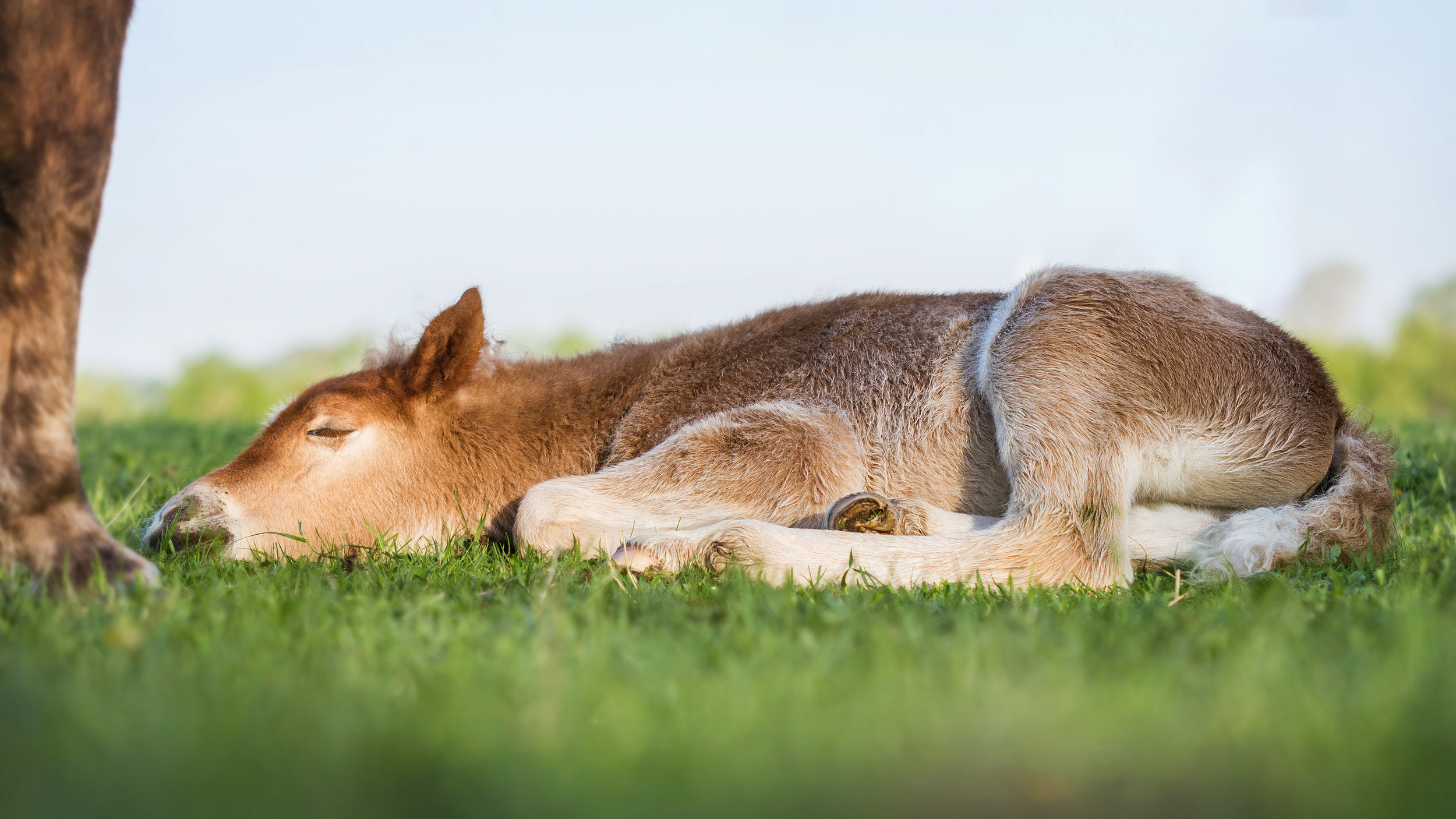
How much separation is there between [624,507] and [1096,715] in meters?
2.92

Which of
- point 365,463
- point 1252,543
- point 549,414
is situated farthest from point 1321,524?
point 365,463

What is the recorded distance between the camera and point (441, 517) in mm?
4809

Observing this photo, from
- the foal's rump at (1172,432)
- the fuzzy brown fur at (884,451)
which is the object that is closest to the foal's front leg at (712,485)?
the fuzzy brown fur at (884,451)

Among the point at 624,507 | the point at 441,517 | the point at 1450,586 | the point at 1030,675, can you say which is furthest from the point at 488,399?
the point at 1450,586

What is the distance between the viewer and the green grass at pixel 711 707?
1.41 meters

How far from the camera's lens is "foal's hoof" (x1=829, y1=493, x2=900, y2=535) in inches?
164

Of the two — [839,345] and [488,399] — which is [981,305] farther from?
[488,399]

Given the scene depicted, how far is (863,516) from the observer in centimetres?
418

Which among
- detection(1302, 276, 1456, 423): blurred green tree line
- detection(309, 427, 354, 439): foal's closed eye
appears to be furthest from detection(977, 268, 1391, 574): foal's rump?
detection(1302, 276, 1456, 423): blurred green tree line

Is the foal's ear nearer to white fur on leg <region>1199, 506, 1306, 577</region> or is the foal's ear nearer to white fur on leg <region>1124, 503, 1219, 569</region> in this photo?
white fur on leg <region>1124, 503, 1219, 569</region>

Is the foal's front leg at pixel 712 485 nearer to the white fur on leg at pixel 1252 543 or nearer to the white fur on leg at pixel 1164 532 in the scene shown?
the white fur on leg at pixel 1164 532

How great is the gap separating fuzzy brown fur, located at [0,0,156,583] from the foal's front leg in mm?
1791

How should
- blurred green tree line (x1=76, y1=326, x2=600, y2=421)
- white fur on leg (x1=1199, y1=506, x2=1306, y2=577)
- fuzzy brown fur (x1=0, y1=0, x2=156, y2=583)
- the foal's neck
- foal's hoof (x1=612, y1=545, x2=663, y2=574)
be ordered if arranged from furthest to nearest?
blurred green tree line (x1=76, y1=326, x2=600, y2=421)
the foal's neck
white fur on leg (x1=1199, y1=506, x2=1306, y2=577)
foal's hoof (x1=612, y1=545, x2=663, y2=574)
fuzzy brown fur (x1=0, y1=0, x2=156, y2=583)

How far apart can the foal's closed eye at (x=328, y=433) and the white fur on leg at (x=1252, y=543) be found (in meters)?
3.76
